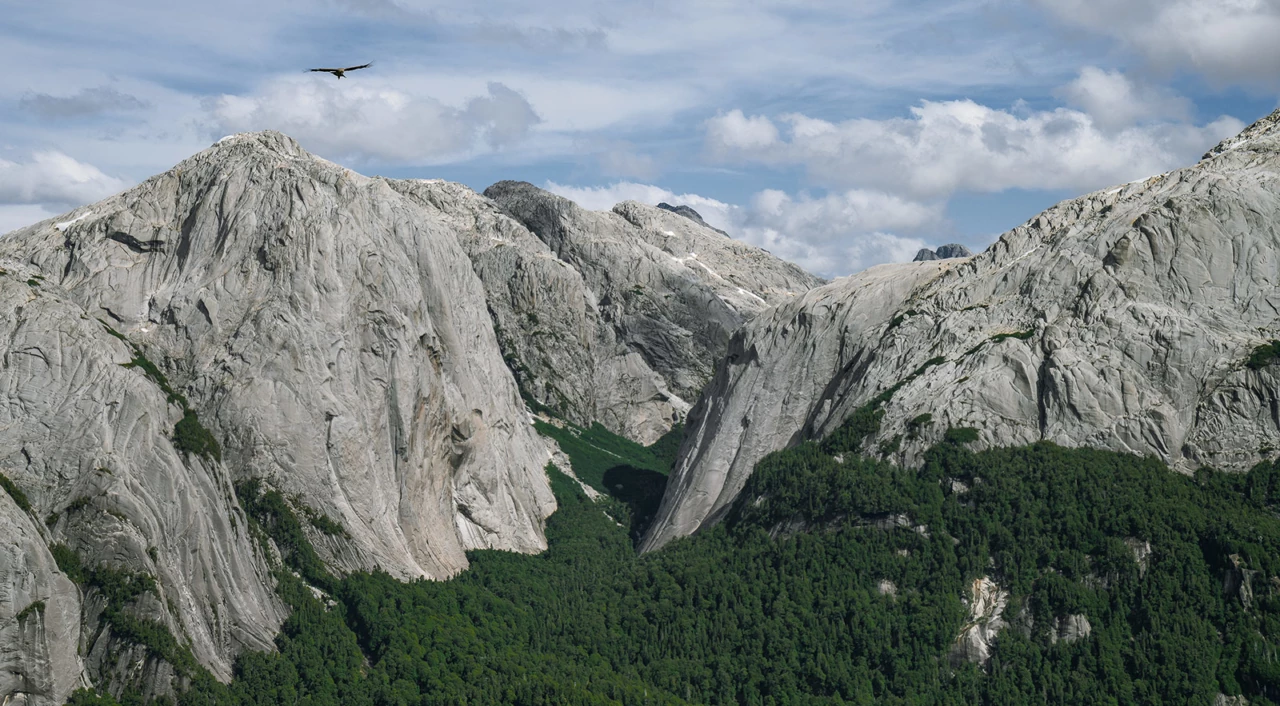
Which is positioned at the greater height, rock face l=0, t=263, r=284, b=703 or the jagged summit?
the jagged summit

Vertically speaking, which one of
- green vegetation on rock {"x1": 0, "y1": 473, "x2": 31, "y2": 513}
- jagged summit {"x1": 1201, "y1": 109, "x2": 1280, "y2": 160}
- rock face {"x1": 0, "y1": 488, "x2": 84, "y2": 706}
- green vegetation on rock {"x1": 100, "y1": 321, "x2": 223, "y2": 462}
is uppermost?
jagged summit {"x1": 1201, "y1": 109, "x2": 1280, "y2": 160}

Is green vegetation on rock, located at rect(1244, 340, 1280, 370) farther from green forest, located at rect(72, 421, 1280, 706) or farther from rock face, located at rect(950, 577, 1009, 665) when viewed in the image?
rock face, located at rect(950, 577, 1009, 665)

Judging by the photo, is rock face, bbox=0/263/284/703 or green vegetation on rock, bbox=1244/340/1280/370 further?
green vegetation on rock, bbox=1244/340/1280/370

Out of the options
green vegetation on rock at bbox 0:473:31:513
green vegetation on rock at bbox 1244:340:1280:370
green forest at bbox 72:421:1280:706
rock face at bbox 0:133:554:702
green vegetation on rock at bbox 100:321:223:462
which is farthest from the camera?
green vegetation on rock at bbox 1244:340:1280:370

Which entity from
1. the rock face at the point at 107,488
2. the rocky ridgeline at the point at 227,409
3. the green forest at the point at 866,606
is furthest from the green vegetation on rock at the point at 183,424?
the green forest at the point at 866,606

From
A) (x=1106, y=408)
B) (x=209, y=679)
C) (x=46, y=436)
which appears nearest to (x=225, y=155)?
(x=46, y=436)

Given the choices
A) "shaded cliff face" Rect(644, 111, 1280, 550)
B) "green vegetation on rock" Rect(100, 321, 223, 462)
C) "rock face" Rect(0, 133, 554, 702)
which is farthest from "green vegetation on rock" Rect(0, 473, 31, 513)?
"shaded cliff face" Rect(644, 111, 1280, 550)

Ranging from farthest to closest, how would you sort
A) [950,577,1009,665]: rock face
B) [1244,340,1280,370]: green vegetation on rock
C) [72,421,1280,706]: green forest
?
[1244,340,1280,370]: green vegetation on rock < [950,577,1009,665]: rock face < [72,421,1280,706]: green forest

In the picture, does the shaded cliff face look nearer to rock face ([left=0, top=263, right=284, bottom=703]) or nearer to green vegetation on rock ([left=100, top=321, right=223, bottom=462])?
green vegetation on rock ([left=100, top=321, right=223, bottom=462])
